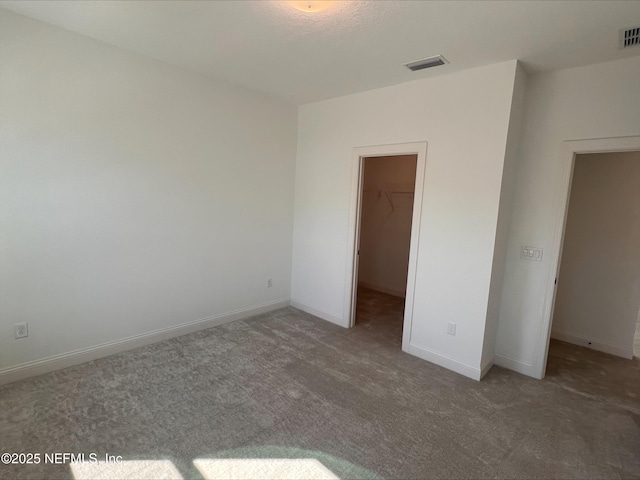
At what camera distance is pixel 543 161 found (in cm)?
293

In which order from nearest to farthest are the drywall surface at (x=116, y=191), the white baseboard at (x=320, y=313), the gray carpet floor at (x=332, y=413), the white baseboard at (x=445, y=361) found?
the gray carpet floor at (x=332, y=413) < the drywall surface at (x=116, y=191) < the white baseboard at (x=445, y=361) < the white baseboard at (x=320, y=313)

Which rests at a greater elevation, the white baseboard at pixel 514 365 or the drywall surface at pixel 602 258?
the drywall surface at pixel 602 258

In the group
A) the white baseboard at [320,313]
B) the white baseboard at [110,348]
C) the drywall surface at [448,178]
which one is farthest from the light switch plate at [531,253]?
the white baseboard at [110,348]

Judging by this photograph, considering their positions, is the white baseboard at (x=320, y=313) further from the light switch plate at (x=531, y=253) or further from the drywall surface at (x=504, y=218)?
the light switch plate at (x=531, y=253)

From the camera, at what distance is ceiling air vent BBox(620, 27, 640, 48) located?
214cm

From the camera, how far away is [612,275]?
3.66 metres

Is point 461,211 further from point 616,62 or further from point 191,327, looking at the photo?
point 191,327

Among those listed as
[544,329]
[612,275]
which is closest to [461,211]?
[544,329]

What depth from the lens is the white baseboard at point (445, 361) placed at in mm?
2981

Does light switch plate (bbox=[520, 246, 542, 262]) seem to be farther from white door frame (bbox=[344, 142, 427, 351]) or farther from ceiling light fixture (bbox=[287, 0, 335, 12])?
ceiling light fixture (bbox=[287, 0, 335, 12])

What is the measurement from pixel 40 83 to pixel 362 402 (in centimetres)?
357

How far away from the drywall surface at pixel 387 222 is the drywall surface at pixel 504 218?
2310 millimetres

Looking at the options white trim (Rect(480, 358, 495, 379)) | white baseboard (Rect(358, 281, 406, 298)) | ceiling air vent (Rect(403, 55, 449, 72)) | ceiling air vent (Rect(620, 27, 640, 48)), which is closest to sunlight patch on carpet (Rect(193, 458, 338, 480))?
white trim (Rect(480, 358, 495, 379))

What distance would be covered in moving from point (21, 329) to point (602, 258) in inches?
230
